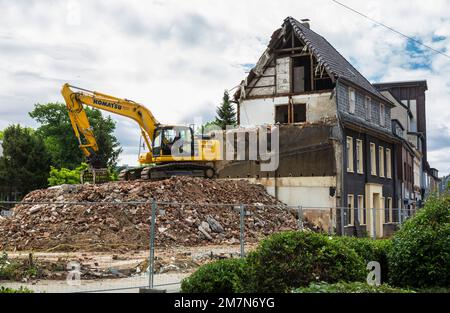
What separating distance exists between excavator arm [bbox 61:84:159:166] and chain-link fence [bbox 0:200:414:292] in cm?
723

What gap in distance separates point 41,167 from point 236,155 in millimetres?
28835

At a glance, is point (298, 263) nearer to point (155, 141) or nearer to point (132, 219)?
point (132, 219)

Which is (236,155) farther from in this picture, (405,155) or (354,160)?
(405,155)

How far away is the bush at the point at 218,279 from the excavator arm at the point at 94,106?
21750mm

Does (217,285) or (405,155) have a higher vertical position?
(405,155)

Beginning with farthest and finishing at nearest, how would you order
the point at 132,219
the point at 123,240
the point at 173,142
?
the point at 173,142 → the point at 132,219 → the point at 123,240

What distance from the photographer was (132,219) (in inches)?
832

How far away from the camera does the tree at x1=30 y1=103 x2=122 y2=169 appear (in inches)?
2478

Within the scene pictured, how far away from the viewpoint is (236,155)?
31891mm

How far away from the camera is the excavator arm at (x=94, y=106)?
2964 cm

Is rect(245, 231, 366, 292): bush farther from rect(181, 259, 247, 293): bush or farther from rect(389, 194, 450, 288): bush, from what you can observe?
rect(389, 194, 450, 288): bush

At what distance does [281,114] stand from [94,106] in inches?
433

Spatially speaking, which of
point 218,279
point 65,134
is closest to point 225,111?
point 65,134
